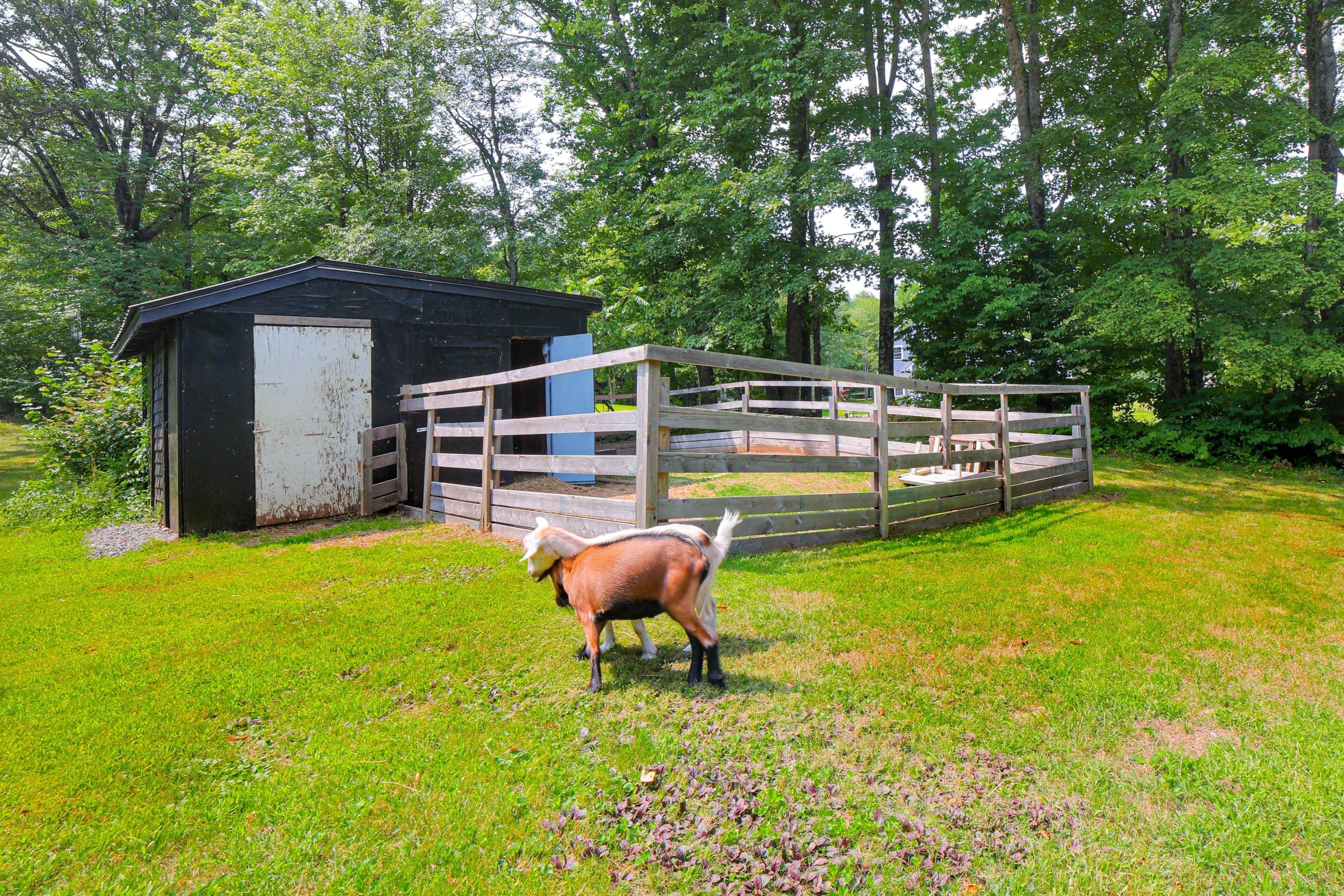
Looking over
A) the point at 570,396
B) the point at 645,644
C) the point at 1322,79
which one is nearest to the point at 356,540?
the point at 570,396

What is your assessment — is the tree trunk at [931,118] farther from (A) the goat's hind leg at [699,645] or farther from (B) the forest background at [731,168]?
(A) the goat's hind leg at [699,645]

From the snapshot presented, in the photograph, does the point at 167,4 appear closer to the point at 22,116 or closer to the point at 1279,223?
the point at 22,116

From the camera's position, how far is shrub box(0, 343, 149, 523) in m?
8.84

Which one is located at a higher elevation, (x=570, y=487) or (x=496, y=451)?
Answer: (x=496, y=451)

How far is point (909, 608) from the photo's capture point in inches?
164

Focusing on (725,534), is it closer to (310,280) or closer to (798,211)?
(310,280)

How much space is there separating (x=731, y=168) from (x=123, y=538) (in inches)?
597

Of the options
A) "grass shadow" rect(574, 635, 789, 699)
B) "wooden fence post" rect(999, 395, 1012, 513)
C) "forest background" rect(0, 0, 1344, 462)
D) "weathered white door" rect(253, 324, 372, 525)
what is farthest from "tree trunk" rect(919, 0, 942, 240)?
"grass shadow" rect(574, 635, 789, 699)

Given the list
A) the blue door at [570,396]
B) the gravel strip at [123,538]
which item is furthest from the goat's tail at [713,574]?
the blue door at [570,396]

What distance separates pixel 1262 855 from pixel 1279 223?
1360cm

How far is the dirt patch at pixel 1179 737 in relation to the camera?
2.55m

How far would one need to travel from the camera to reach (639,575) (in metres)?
2.84

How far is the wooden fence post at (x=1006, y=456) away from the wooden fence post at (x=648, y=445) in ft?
16.6

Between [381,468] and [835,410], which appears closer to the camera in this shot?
[381,468]
